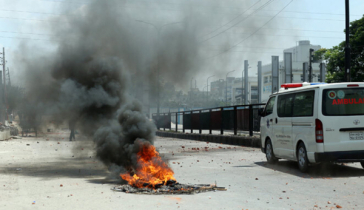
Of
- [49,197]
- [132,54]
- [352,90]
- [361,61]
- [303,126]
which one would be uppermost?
[361,61]

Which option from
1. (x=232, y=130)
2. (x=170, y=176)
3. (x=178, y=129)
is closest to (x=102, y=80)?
(x=170, y=176)

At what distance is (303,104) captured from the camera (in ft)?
30.9

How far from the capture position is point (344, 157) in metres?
8.65

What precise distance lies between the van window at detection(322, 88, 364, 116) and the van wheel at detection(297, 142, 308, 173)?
1.06 metres

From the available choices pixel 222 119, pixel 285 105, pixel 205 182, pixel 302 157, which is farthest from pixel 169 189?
pixel 222 119

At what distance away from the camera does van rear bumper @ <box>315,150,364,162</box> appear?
340 inches

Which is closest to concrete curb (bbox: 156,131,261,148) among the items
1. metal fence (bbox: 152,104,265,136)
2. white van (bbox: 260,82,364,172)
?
metal fence (bbox: 152,104,265,136)

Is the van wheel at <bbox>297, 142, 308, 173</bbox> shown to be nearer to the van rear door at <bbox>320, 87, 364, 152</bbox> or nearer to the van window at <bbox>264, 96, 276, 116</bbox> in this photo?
the van rear door at <bbox>320, 87, 364, 152</bbox>

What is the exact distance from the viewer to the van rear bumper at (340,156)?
8641 millimetres

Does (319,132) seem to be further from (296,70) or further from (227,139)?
(296,70)

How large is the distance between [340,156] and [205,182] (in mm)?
2914

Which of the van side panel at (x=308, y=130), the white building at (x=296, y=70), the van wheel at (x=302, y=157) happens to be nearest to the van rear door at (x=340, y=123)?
the van side panel at (x=308, y=130)

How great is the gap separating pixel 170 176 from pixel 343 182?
3327 millimetres

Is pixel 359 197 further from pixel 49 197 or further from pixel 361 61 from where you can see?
pixel 361 61
